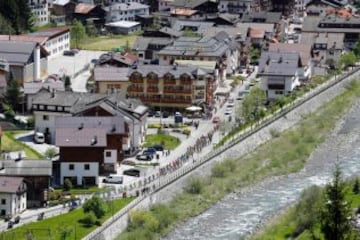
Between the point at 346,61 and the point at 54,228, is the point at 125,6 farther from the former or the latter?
the point at 54,228

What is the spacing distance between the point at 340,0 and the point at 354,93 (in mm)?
19268

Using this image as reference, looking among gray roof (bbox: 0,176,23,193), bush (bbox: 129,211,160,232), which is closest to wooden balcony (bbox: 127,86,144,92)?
gray roof (bbox: 0,176,23,193)

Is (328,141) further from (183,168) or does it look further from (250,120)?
(183,168)

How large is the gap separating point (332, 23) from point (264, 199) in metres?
22.0

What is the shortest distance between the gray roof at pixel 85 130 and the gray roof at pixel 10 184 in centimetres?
244

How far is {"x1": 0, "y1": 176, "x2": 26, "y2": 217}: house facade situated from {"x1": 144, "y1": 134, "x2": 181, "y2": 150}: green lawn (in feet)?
20.8

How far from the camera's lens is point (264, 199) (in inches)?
872

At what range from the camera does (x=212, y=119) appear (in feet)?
96.4

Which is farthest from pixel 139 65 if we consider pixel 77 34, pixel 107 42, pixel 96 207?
pixel 96 207

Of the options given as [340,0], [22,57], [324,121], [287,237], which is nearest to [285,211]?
[287,237]

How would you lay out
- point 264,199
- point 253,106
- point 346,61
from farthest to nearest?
point 346,61
point 253,106
point 264,199

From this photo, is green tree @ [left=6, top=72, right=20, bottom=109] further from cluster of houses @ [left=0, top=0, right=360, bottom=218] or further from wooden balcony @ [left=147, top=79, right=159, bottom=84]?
wooden balcony @ [left=147, top=79, right=159, bottom=84]

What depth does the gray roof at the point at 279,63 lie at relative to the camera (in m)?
33.1

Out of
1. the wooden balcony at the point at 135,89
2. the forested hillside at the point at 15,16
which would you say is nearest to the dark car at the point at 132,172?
the wooden balcony at the point at 135,89
